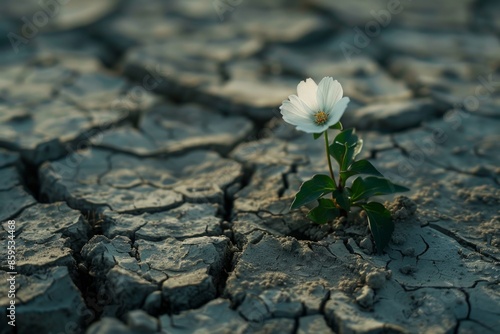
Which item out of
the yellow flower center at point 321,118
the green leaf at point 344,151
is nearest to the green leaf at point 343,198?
the green leaf at point 344,151

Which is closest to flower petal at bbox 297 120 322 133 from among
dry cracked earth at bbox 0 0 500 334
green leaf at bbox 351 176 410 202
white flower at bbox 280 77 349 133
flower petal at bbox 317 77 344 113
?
white flower at bbox 280 77 349 133

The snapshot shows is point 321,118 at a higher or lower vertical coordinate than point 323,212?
higher

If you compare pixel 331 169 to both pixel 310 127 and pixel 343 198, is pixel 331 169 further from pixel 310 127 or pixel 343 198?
pixel 310 127

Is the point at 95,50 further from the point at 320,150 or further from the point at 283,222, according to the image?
the point at 283,222

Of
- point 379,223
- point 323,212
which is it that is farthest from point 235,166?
point 379,223

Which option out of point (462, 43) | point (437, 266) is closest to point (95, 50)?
point (462, 43)

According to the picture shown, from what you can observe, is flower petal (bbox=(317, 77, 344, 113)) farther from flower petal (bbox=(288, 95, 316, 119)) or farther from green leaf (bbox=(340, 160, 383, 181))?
green leaf (bbox=(340, 160, 383, 181))

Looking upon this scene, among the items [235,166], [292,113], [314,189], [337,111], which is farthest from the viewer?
[235,166]
